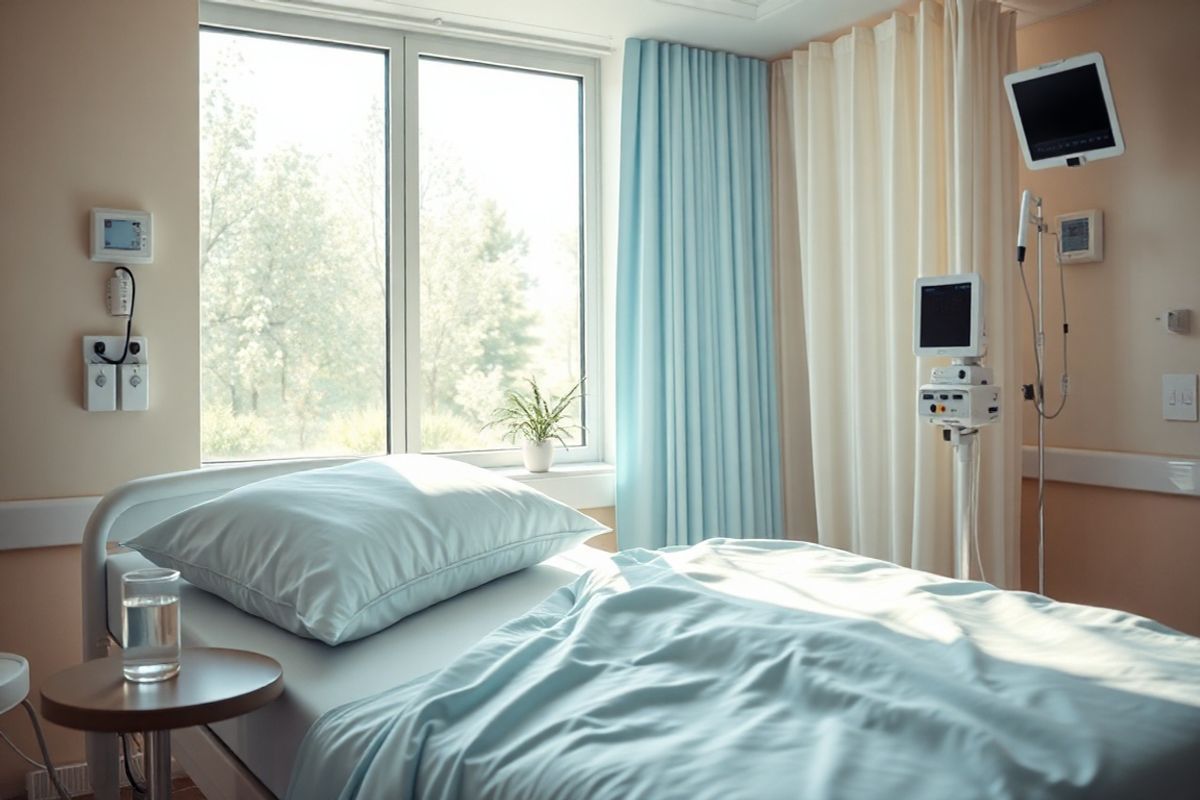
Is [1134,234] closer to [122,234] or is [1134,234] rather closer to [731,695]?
[731,695]

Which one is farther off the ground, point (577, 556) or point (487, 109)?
point (487, 109)

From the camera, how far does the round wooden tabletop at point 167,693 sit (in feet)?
4.11

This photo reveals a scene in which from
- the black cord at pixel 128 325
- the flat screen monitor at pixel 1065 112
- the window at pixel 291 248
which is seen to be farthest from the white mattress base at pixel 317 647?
the flat screen monitor at pixel 1065 112

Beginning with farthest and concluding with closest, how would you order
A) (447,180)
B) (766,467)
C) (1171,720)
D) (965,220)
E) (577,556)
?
(766,467), (447,180), (965,220), (577,556), (1171,720)

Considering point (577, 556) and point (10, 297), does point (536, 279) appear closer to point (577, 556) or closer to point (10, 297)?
point (577, 556)

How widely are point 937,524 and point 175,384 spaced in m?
2.25

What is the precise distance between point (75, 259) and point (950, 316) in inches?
91.1

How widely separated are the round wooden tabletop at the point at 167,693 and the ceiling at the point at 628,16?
216cm

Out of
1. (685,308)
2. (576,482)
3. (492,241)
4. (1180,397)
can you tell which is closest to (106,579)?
(576,482)

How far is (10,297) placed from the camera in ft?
8.07

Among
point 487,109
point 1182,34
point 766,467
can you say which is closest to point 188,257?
point 487,109

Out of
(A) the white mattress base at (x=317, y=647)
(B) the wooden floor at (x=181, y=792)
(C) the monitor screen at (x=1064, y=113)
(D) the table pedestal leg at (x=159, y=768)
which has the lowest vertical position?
(B) the wooden floor at (x=181, y=792)

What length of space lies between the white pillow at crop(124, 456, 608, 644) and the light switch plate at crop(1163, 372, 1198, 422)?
170cm

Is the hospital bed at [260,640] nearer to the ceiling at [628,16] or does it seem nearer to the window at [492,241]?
the window at [492,241]
